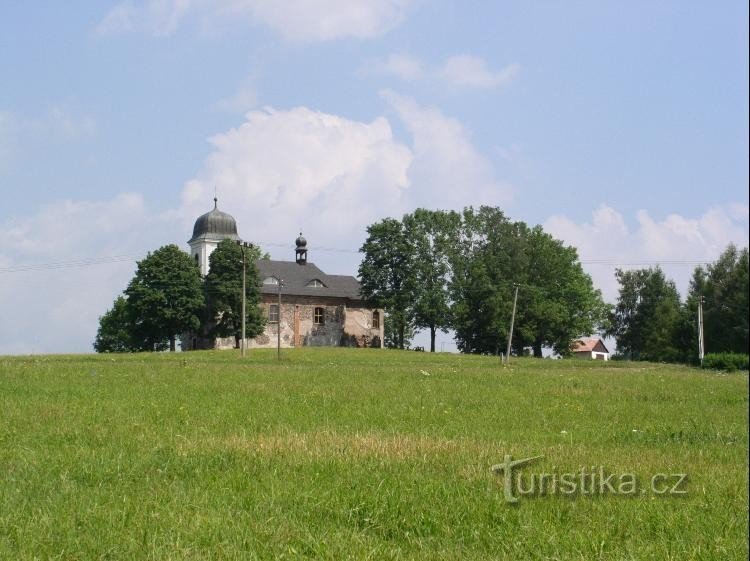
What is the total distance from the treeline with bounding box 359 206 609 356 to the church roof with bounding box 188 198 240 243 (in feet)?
97.4

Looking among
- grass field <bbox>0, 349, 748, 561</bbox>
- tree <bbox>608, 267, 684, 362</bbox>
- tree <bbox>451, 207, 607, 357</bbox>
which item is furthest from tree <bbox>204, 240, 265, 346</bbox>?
grass field <bbox>0, 349, 748, 561</bbox>

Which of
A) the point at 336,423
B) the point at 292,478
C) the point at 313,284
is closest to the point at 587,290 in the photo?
the point at 313,284

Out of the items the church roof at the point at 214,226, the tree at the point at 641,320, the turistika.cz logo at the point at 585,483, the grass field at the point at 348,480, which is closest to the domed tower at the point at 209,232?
the church roof at the point at 214,226

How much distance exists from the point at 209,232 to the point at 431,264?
37818 millimetres

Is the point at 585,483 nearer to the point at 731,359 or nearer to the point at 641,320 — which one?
the point at 731,359

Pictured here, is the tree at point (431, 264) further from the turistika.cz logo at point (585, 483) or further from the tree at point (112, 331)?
the turistika.cz logo at point (585, 483)

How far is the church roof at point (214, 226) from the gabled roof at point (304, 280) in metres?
15.0

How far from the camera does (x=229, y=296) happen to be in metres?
85.2

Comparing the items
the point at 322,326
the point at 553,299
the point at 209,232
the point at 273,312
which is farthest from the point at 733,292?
the point at 209,232

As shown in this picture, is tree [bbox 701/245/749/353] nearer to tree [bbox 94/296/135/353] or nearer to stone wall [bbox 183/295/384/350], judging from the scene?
stone wall [bbox 183/295/384/350]

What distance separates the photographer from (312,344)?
9706 cm

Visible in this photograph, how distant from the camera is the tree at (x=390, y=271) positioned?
9062cm

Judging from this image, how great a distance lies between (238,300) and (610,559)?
80394 millimetres

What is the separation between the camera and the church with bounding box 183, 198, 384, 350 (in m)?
96.1
